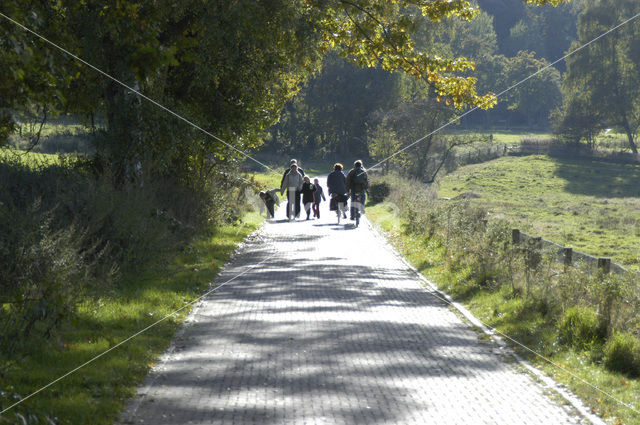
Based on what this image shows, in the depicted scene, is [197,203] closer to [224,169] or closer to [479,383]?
[224,169]

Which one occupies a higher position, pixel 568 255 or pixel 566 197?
pixel 566 197

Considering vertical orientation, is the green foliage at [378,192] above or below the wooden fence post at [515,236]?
above

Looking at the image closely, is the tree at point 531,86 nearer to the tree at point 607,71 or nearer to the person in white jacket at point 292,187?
the tree at point 607,71

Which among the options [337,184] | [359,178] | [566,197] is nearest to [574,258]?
[359,178]

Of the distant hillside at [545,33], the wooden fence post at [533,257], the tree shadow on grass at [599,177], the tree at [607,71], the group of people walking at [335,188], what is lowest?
the wooden fence post at [533,257]

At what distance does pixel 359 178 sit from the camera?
24391 mm

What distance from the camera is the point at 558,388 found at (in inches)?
300

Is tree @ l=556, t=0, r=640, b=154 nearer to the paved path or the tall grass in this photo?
the tall grass

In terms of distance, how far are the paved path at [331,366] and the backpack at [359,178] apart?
35.7 ft

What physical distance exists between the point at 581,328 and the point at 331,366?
3.44 metres

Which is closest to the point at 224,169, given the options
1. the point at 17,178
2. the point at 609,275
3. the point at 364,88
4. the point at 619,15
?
the point at 17,178

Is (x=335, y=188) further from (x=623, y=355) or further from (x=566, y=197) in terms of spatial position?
(x=566, y=197)

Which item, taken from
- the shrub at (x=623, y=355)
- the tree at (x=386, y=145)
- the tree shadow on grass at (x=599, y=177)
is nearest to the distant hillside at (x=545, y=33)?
the tree shadow on grass at (x=599, y=177)

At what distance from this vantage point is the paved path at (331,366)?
6.52 meters
